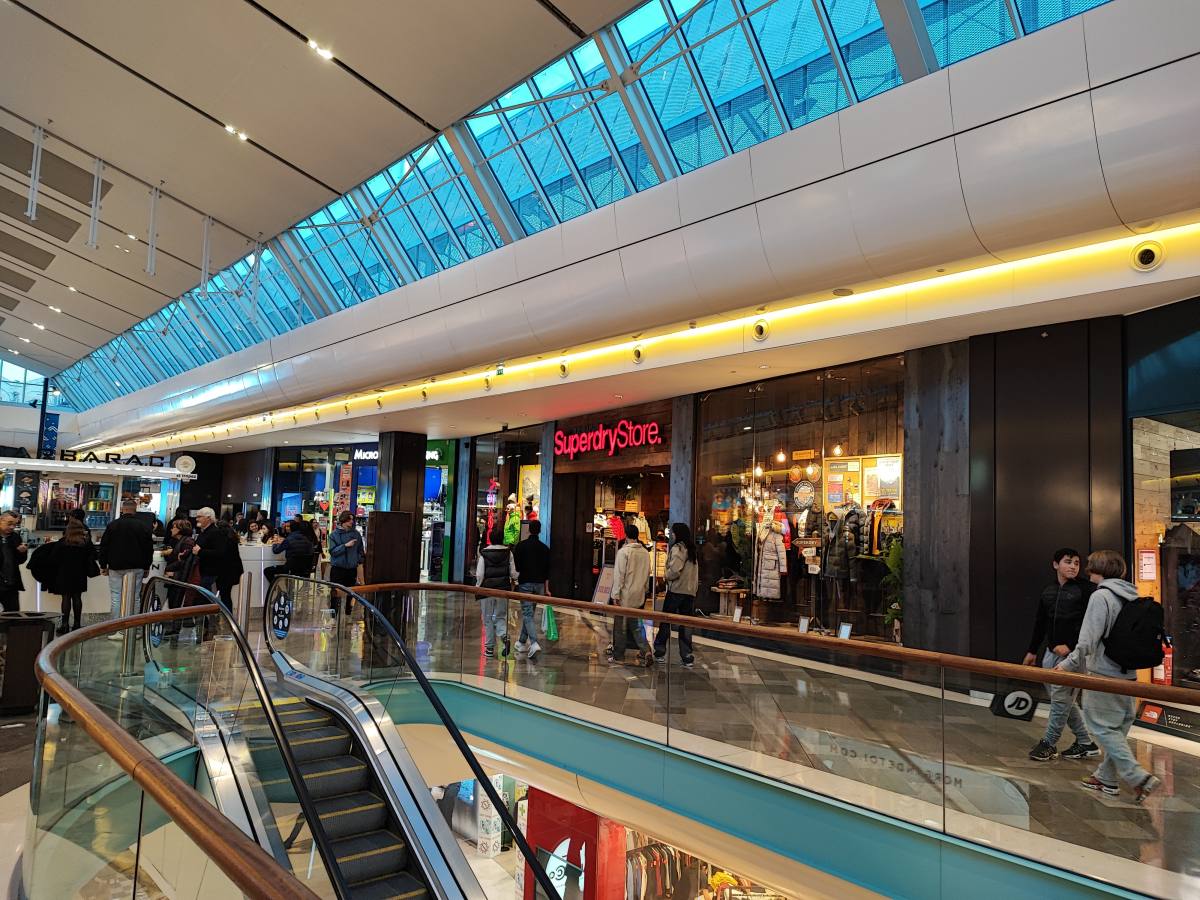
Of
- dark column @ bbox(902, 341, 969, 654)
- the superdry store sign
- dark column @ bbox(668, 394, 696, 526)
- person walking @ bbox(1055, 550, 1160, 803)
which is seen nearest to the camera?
person walking @ bbox(1055, 550, 1160, 803)

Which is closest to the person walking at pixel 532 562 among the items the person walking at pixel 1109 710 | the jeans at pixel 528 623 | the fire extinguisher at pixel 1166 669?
the jeans at pixel 528 623

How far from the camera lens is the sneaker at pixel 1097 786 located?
3723 mm

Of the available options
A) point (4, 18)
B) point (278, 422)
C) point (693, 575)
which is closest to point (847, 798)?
point (693, 575)

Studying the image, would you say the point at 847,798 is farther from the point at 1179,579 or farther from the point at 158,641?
the point at 158,641

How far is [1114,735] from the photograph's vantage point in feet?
12.2

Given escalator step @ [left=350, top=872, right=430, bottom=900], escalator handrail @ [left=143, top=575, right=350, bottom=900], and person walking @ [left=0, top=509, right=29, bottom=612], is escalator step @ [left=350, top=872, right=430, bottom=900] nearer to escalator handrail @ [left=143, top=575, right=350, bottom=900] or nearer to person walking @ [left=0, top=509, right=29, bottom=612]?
escalator handrail @ [left=143, top=575, right=350, bottom=900]

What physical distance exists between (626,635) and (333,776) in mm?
2537

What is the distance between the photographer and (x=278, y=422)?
19469 mm

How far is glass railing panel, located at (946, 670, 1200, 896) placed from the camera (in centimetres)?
353

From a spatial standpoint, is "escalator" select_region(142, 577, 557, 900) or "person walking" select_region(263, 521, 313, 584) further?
"person walking" select_region(263, 521, 313, 584)

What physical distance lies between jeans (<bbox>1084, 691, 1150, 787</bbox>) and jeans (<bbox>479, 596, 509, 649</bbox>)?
5156 millimetres

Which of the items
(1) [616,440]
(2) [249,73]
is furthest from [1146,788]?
(1) [616,440]

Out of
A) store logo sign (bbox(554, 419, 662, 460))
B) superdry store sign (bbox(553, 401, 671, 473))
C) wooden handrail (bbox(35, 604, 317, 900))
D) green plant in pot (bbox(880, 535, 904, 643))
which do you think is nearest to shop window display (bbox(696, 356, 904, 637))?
green plant in pot (bbox(880, 535, 904, 643))

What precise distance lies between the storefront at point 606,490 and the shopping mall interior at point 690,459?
9.1 inches
